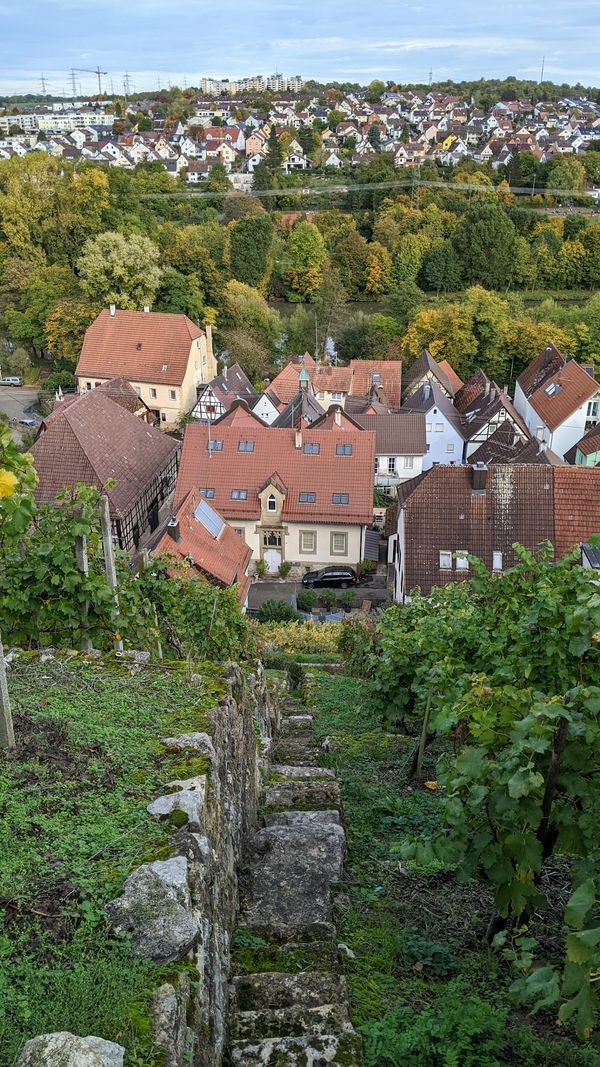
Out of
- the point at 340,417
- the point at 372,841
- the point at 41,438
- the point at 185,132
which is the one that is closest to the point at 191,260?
the point at 340,417

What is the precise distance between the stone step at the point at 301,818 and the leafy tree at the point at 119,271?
52.4 m

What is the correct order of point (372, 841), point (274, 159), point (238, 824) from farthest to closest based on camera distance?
point (274, 159) → point (372, 841) → point (238, 824)

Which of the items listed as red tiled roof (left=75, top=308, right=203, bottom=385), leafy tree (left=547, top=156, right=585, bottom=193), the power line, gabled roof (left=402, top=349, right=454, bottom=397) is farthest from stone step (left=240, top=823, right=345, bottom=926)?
leafy tree (left=547, top=156, right=585, bottom=193)

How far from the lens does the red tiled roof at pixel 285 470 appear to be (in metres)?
30.2

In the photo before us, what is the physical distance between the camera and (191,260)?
6088 cm

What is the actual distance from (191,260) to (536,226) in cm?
3557

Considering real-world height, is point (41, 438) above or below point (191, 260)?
below

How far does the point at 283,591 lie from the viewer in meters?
29.2

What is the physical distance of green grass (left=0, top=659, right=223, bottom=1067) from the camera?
3.40 meters

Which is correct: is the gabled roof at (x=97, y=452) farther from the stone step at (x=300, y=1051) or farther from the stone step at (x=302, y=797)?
the stone step at (x=300, y=1051)

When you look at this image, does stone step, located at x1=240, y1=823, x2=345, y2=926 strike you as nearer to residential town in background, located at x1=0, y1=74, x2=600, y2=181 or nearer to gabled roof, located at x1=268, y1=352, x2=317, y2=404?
gabled roof, located at x1=268, y1=352, x2=317, y2=404

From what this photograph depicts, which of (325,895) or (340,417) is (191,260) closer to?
(340,417)

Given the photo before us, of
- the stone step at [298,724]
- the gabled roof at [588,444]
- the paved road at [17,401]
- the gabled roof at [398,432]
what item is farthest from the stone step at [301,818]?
the paved road at [17,401]

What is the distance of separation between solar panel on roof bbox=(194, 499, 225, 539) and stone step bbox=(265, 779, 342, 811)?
60.5ft
